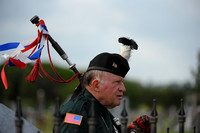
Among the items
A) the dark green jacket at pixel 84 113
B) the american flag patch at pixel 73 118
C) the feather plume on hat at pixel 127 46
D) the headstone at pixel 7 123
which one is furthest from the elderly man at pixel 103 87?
the headstone at pixel 7 123

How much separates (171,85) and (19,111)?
41.4 meters

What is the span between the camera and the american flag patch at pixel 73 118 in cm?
271

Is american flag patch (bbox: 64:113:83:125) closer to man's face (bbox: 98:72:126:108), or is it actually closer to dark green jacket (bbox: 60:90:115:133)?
dark green jacket (bbox: 60:90:115:133)

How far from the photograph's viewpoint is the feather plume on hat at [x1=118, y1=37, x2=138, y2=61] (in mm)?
3588

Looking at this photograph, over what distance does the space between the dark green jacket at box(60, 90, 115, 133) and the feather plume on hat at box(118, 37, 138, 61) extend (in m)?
0.75

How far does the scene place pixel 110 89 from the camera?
10.2 feet

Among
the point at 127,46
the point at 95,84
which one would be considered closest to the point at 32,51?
the point at 95,84

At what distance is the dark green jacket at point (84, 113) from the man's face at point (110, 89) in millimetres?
107

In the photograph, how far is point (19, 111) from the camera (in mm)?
2193

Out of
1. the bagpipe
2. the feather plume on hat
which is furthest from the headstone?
the feather plume on hat

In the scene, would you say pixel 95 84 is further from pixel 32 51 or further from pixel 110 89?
pixel 32 51

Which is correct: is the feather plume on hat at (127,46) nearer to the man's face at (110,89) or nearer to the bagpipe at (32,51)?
the man's face at (110,89)

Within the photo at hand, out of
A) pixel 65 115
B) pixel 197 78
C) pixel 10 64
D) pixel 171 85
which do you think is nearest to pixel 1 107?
pixel 10 64

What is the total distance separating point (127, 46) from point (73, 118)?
131 centimetres
